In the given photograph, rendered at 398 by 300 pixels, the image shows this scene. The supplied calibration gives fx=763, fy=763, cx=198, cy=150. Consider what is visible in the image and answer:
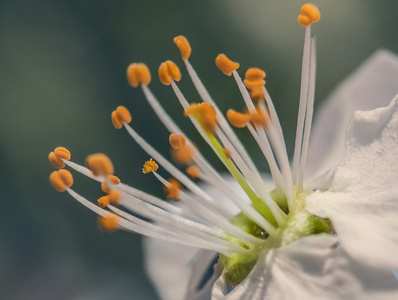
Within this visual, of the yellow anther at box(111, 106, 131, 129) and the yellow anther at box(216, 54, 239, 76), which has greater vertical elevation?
the yellow anther at box(111, 106, 131, 129)

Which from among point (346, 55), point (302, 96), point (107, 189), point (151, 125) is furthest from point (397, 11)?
point (107, 189)

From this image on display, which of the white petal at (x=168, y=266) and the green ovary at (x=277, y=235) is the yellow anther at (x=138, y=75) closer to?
the green ovary at (x=277, y=235)

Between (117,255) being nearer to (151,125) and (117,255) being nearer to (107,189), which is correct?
(151,125)

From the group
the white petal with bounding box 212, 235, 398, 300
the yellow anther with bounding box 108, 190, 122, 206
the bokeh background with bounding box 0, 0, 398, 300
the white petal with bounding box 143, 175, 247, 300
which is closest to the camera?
the white petal with bounding box 212, 235, 398, 300

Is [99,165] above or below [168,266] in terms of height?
above

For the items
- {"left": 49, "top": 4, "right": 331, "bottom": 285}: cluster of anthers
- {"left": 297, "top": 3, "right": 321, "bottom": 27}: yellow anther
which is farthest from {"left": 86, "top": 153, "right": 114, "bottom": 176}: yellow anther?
{"left": 297, "top": 3, "right": 321, "bottom": 27}: yellow anther

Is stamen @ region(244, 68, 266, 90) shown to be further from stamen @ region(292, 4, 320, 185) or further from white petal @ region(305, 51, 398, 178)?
white petal @ region(305, 51, 398, 178)

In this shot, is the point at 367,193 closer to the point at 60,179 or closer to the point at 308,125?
the point at 308,125

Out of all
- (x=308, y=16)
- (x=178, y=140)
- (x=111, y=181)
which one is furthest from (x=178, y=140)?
(x=308, y=16)
